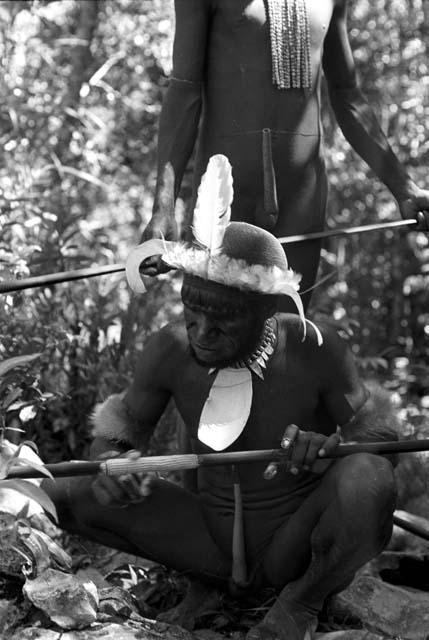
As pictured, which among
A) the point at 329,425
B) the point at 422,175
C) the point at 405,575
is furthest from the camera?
the point at 422,175

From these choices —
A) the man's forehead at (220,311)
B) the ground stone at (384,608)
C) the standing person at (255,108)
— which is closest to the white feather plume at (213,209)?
the man's forehead at (220,311)

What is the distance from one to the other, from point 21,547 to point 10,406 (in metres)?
0.61

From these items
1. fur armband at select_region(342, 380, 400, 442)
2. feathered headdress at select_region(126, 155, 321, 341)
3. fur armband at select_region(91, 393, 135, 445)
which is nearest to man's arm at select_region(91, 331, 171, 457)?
fur armband at select_region(91, 393, 135, 445)

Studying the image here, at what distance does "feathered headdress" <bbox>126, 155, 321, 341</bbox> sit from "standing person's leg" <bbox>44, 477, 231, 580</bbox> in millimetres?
792

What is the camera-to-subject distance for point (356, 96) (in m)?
4.06

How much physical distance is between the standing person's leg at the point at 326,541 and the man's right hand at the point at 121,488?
46 centimetres

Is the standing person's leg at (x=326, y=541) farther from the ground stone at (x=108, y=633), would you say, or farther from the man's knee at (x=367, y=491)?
the ground stone at (x=108, y=633)

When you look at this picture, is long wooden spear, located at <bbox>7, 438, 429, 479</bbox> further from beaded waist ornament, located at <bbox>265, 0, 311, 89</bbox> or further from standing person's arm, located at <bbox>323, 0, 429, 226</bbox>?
beaded waist ornament, located at <bbox>265, 0, 311, 89</bbox>

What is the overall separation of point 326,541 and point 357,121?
1654mm

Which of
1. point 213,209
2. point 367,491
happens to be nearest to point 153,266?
point 213,209

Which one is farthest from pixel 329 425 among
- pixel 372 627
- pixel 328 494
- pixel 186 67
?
pixel 186 67

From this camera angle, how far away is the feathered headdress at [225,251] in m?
2.98

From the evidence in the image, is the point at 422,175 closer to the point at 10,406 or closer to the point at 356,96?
the point at 356,96

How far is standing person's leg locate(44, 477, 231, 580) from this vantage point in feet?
11.3
